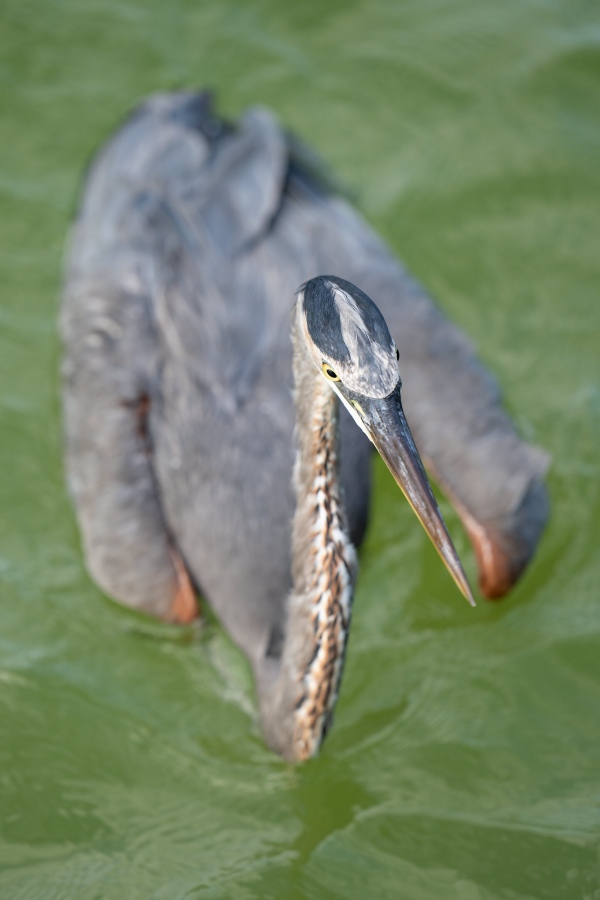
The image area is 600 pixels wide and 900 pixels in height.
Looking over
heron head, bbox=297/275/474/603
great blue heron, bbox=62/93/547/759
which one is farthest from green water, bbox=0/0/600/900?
heron head, bbox=297/275/474/603

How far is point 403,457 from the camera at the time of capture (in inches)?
133

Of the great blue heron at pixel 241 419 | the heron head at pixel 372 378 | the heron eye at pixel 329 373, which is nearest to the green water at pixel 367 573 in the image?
the great blue heron at pixel 241 419

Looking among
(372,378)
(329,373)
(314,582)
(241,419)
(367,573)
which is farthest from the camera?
(367,573)

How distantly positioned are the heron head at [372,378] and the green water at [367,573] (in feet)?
4.17

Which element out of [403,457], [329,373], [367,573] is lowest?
[367,573]

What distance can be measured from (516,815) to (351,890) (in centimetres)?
67

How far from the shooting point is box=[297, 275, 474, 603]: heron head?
3.34 meters

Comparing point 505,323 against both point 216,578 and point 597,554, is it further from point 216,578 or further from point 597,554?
point 216,578

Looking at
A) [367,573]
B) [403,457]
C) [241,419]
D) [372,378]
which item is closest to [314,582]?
[403,457]

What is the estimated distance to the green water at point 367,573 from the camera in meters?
4.11

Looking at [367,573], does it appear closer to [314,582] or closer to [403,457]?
[314,582]

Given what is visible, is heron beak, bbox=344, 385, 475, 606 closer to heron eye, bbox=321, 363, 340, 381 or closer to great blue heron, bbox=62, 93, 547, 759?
heron eye, bbox=321, 363, 340, 381

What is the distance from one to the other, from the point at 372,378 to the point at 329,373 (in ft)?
0.55

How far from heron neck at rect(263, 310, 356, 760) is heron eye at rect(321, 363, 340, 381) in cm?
9
